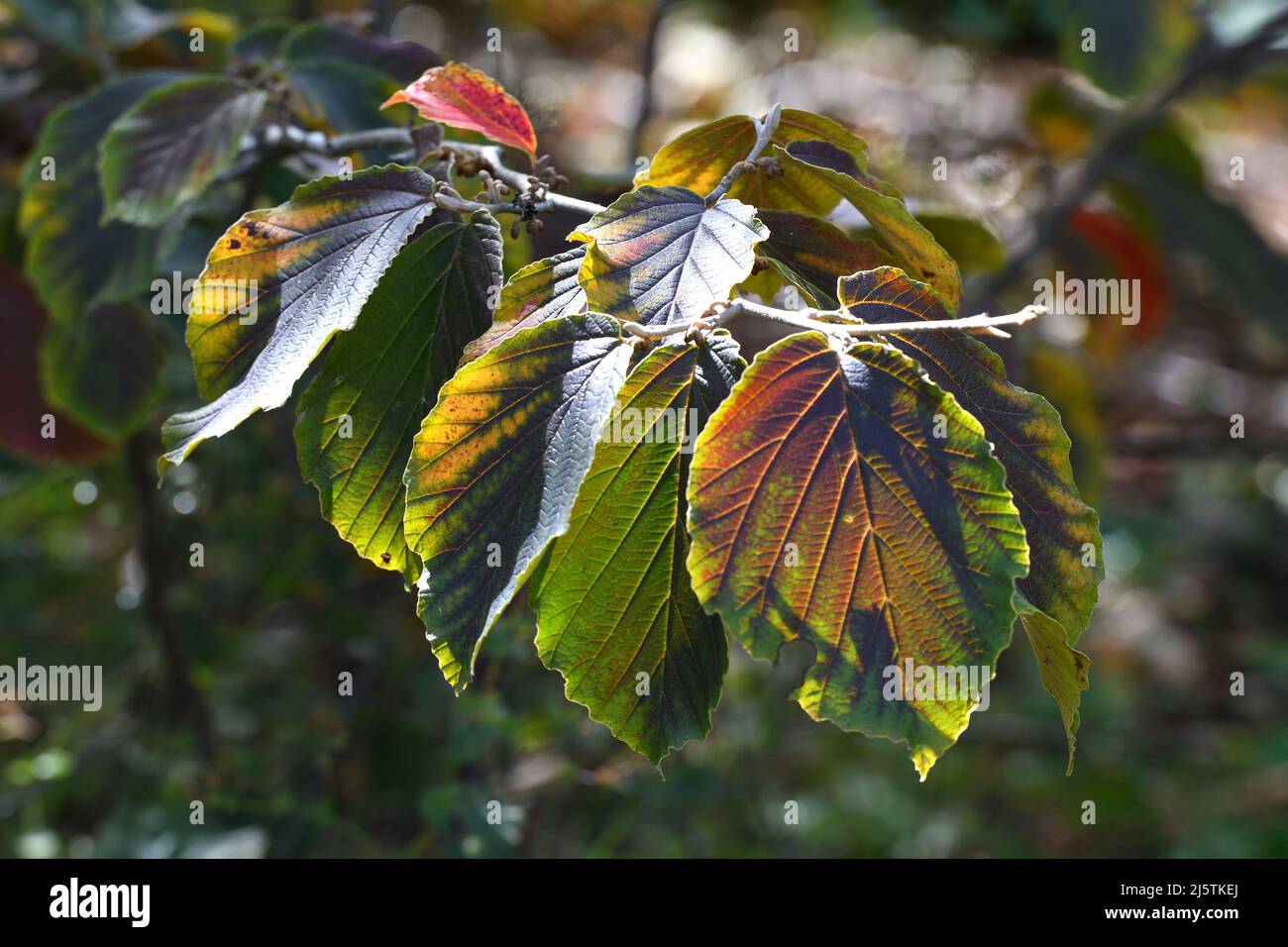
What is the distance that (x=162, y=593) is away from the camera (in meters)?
1.76

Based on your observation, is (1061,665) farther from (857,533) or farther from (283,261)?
(283,261)

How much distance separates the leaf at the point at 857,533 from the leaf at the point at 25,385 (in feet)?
3.96

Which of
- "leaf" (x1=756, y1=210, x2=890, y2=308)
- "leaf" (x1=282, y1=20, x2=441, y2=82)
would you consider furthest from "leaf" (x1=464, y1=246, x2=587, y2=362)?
"leaf" (x1=282, y1=20, x2=441, y2=82)

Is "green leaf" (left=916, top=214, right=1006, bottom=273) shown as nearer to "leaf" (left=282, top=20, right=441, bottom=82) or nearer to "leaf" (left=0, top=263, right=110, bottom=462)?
"leaf" (left=282, top=20, right=441, bottom=82)

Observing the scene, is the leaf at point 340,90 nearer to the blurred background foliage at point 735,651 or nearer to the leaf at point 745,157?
the blurred background foliage at point 735,651

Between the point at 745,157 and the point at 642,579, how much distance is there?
1.17 ft

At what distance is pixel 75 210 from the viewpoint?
1196mm

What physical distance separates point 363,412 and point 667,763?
1.19 metres

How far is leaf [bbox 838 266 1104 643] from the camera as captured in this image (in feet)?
2.31

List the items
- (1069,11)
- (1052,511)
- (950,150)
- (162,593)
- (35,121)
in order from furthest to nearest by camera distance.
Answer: (950,150) < (1069,11) < (162,593) < (35,121) < (1052,511)

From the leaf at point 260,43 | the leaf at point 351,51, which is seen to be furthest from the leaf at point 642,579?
the leaf at point 260,43

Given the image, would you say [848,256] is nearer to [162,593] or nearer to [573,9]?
[162,593]

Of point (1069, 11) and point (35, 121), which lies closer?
point (35, 121)

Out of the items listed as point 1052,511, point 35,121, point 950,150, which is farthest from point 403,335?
point 950,150
